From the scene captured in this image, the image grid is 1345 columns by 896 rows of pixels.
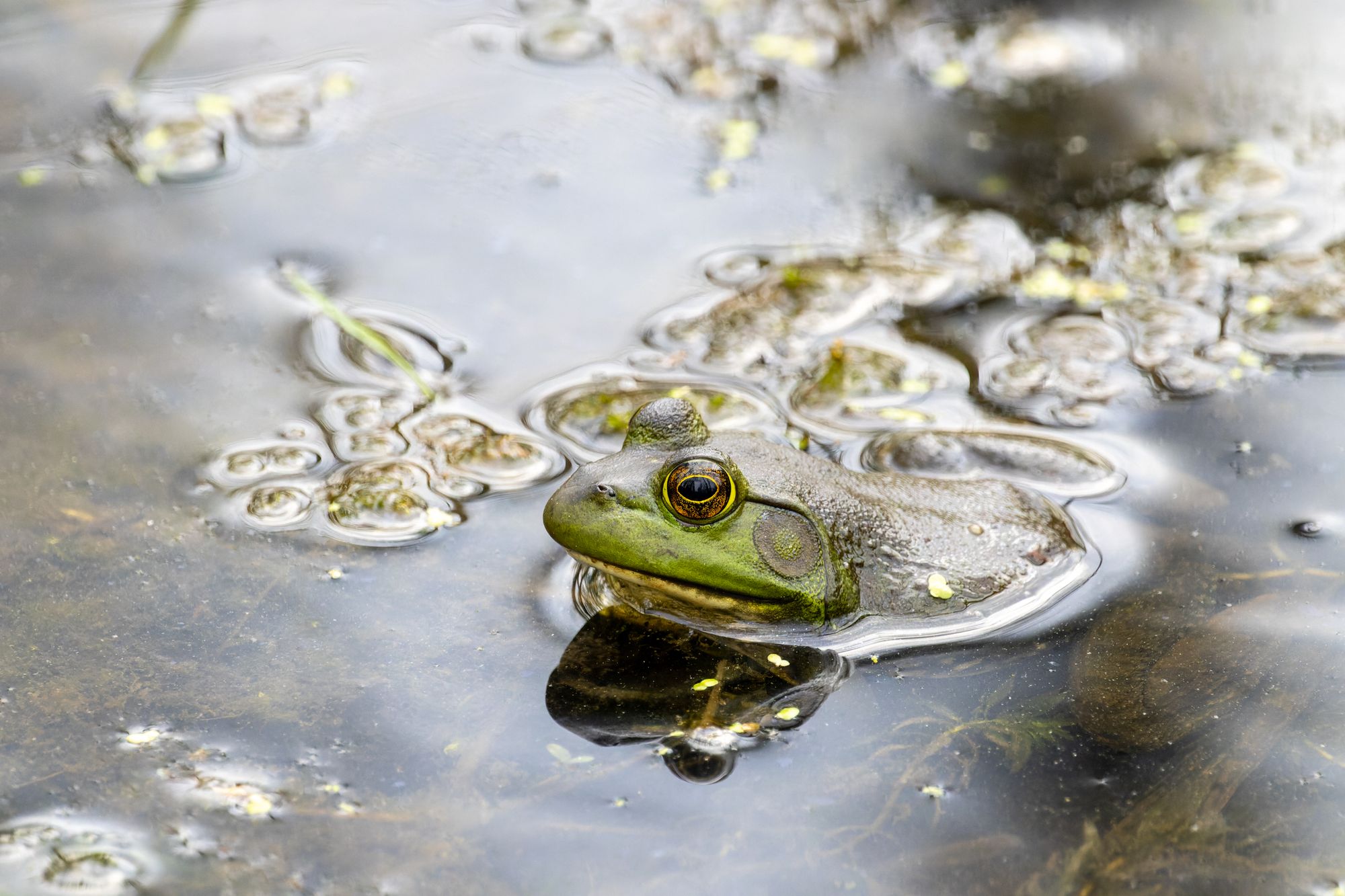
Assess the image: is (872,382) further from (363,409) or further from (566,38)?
(566,38)

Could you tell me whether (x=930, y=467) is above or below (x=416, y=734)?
above

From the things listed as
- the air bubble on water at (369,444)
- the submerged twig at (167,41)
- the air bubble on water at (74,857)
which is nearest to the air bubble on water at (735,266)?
the air bubble on water at (369,444)

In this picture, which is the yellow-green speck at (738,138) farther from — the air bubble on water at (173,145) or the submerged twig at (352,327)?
the air bubble on water at (173,145)

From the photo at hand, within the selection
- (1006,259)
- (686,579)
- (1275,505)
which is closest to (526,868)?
(686,579)

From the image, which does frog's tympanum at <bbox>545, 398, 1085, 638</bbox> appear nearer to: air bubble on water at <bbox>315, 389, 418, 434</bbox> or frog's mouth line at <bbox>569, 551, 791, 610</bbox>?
frog's mouth line at <bbox>569, 551, 791, 610</bbox>

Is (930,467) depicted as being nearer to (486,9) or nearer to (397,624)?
(397,624)

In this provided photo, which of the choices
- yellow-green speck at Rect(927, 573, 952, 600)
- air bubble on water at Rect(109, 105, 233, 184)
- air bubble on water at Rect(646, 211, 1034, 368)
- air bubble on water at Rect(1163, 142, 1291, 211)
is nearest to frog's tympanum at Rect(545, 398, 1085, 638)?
yellow-green speck at Rect(927, 573, 952, 600)

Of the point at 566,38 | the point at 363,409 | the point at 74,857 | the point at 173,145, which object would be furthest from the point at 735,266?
the point at 74,857
